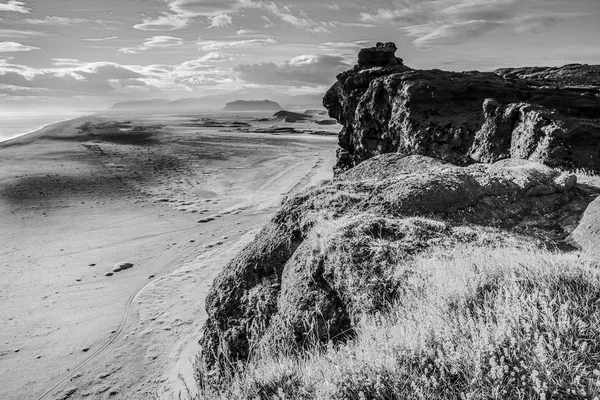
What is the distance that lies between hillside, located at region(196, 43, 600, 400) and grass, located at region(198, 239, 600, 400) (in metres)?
0.01

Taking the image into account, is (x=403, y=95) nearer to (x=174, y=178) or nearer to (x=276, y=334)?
(x=276, y=334)

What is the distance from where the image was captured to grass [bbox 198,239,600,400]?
262 cm

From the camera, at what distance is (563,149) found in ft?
29.7

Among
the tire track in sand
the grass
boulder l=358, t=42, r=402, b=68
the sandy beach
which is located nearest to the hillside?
the grass

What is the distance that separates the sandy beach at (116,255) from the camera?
8546 millimetres

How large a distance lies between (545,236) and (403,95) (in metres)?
8.75

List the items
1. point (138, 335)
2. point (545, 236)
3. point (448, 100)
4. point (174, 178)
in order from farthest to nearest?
1. point (174, 178)
2. point (448, 100)
3. point (138, 335)
4. point (545, 236)

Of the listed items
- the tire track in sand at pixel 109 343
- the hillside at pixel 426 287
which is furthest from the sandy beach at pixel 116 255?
the hillside at pixel 426 287

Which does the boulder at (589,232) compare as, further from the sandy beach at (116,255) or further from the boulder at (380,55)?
the boulder at (380,55)

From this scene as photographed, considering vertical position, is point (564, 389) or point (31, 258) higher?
point (564, 389)

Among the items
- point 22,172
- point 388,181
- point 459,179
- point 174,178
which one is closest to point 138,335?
point 388,181

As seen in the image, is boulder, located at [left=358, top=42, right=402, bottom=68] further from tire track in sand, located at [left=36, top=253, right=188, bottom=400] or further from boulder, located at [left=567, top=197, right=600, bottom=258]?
boulder, located at [left=567, top=197, right=600, bottom=258]

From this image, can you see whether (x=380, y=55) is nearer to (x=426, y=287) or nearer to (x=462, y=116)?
(x=462, y=116)

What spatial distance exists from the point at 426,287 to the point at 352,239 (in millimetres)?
1280
